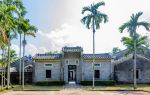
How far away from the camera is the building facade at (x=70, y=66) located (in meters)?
46.4

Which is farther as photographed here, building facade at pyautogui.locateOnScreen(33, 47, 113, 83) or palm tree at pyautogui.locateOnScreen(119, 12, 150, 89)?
building facade at pyautogui.locateOnScreen(33, 47, 113, 83)

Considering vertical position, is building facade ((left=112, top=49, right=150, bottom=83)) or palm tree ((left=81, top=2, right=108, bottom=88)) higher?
palm tree ((left=81, top=2, right=108, bottom=88))

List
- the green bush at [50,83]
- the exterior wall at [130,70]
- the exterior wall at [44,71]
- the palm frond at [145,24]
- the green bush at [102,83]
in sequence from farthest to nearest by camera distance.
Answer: the exterior wall at [130,70], the exterior wall at [44,71], the green bush at [50,83], the green bush at [102,83], the palm frond at [145,24]

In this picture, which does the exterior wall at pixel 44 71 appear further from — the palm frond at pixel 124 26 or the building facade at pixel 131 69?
the palm frond at pixel 124 26

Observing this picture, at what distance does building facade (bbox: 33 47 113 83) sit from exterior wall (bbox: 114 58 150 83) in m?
2.28

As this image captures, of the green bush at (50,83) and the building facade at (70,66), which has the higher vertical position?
the building facade at (70,66)

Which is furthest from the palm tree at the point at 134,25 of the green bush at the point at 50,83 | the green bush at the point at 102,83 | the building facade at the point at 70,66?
the green bush at the point at 50,83

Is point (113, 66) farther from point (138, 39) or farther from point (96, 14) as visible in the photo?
point (96, 14)

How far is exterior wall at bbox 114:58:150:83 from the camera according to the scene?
4809 centimetres

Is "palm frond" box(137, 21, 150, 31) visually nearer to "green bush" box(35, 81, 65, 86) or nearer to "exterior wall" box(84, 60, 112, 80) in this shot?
"exterior wall" box(84, 60, 112, 80)

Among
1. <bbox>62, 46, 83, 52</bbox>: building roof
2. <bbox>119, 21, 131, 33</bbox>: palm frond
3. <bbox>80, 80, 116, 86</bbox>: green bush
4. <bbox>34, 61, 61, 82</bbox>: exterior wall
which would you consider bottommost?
<bbox>80, 80, 116, 86</bbox>: green bush

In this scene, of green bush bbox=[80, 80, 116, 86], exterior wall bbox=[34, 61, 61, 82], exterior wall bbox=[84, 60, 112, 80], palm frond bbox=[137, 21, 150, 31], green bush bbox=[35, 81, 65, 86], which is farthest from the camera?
exterior wall bbox=[34, 61, 61, 82]

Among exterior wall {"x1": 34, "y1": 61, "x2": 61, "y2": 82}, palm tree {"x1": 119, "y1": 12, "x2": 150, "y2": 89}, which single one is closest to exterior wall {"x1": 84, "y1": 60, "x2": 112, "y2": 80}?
exterior wall {"x1": 34, "y1": 61, "x2": 61, "y2": 82}

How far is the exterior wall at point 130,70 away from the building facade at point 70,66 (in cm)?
228
